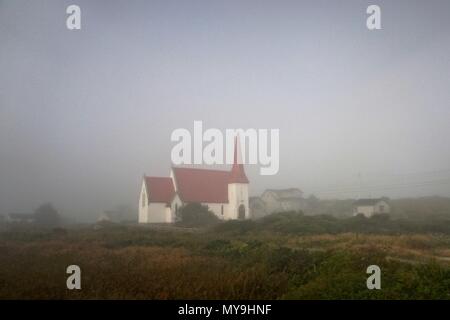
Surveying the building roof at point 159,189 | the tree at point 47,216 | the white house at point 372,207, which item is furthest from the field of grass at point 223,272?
the white house at point 372,207

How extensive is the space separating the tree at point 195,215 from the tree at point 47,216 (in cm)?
947

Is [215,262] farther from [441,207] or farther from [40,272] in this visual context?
[441,207]

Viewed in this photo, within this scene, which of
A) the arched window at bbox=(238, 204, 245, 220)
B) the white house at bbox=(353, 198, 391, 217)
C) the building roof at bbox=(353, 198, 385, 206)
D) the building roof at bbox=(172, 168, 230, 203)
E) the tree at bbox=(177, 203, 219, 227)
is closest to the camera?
the tree at bbox=(177, 203, 219, 227)

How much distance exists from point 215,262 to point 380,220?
15.8m

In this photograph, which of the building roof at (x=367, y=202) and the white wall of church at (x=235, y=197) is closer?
the white wall of church at (x=235, y=197)

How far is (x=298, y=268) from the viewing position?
8.98 metres

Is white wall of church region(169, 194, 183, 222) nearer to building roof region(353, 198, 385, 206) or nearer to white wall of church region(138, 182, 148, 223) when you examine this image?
white wall of church region(138, 182, 148, 223)

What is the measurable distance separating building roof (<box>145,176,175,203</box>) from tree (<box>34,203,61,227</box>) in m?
9.75

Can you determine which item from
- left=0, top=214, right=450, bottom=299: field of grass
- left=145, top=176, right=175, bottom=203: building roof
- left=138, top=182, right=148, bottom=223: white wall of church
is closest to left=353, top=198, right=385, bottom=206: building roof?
left=145, top=176, right=175, bottom=203: building roof

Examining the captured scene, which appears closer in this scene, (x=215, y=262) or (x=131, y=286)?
(x=131, y=286)

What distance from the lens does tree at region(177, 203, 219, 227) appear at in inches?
1088

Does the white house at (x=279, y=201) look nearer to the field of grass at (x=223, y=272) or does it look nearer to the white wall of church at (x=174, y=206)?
the white wall of church at (x=174, y=206)

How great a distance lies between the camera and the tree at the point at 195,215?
1088 inches
